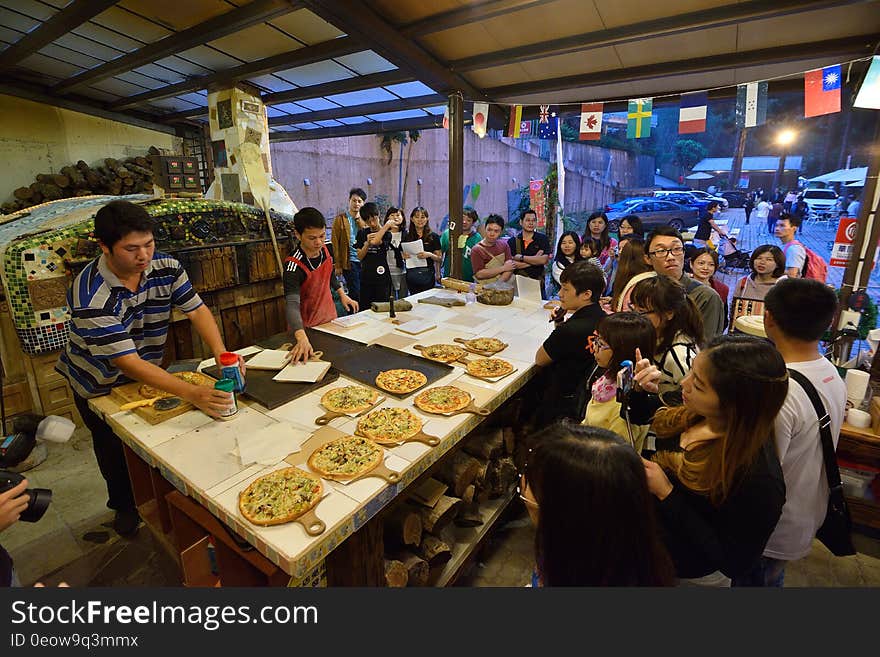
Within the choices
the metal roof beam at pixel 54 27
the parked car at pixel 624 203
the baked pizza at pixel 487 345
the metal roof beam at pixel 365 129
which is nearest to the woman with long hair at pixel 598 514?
the baked pizza at pixel 487 345

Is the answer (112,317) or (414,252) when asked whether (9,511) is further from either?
(414,252)

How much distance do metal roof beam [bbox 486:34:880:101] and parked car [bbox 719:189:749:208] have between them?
85.3 inches

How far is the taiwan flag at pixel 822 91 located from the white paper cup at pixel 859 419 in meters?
2.39

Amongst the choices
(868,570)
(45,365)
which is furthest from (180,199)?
(868,570)

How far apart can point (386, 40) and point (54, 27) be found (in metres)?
2.95

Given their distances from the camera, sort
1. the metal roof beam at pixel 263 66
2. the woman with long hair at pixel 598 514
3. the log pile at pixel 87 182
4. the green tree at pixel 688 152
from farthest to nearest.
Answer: the green tree at pixel 688 152 < the log pile at pixel 87 182 < the metal roof beam at pixel 263 66 < the woman with long hair at pixel 598 514

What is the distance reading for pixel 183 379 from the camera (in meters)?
2.18

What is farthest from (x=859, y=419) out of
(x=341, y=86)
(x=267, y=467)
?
(x=341, y=86)

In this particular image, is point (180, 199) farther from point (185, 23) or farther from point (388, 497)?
point (388, 497)

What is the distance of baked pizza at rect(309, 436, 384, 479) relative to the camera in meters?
1.55

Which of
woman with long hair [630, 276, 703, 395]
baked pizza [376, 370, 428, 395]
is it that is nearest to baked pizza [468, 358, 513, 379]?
baked pizza [376, 370, 428, 395]

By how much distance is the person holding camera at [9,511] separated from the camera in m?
1.27

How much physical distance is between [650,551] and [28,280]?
4435 mm

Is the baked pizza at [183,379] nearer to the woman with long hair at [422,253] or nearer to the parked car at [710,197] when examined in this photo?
the woman with long hair at [422,253]
